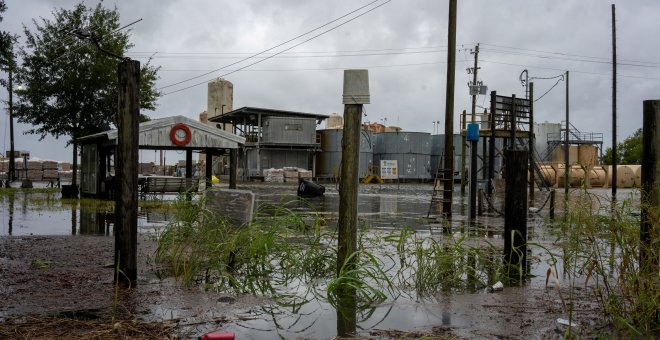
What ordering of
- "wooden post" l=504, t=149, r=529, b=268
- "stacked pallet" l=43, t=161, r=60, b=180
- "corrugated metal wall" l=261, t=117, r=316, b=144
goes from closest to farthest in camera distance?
1. "wooden post" l=504, t=149, r=529, b=268
2. "stacked pallet" l=43, t=161, r=60, b=180
3. "corrugated metal wall" l=261, t=117, r=316, b=144

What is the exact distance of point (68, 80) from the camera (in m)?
27.2

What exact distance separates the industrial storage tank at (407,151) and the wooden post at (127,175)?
4995 cm

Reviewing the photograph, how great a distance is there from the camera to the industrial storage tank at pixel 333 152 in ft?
179

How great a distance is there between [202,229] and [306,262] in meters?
1.39

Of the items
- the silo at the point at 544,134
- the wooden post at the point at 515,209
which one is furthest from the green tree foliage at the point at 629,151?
the wooden post at the point at 515,209

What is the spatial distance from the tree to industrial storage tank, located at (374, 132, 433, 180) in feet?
105

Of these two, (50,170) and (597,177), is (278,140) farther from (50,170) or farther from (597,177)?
(597,177)

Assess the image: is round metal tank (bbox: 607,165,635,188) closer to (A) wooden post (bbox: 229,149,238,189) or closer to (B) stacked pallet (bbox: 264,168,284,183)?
(B) stacked pallet (bbox: 264,168,284,183)

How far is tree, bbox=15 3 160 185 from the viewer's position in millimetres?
27531

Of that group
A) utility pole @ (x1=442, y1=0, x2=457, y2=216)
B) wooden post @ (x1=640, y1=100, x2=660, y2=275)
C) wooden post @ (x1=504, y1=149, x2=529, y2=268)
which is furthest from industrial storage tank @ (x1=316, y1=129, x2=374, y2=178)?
wooden post @ (x1=640, y1=100, x2=660, y2=275)

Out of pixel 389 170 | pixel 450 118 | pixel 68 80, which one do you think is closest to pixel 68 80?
pixel 68 80

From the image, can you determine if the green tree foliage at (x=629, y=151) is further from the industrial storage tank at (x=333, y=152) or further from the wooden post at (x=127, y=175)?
the wooden post at (x=127, y=175)

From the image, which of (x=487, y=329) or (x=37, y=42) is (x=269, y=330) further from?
(x=37, y=42)

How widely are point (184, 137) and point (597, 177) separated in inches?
1550
